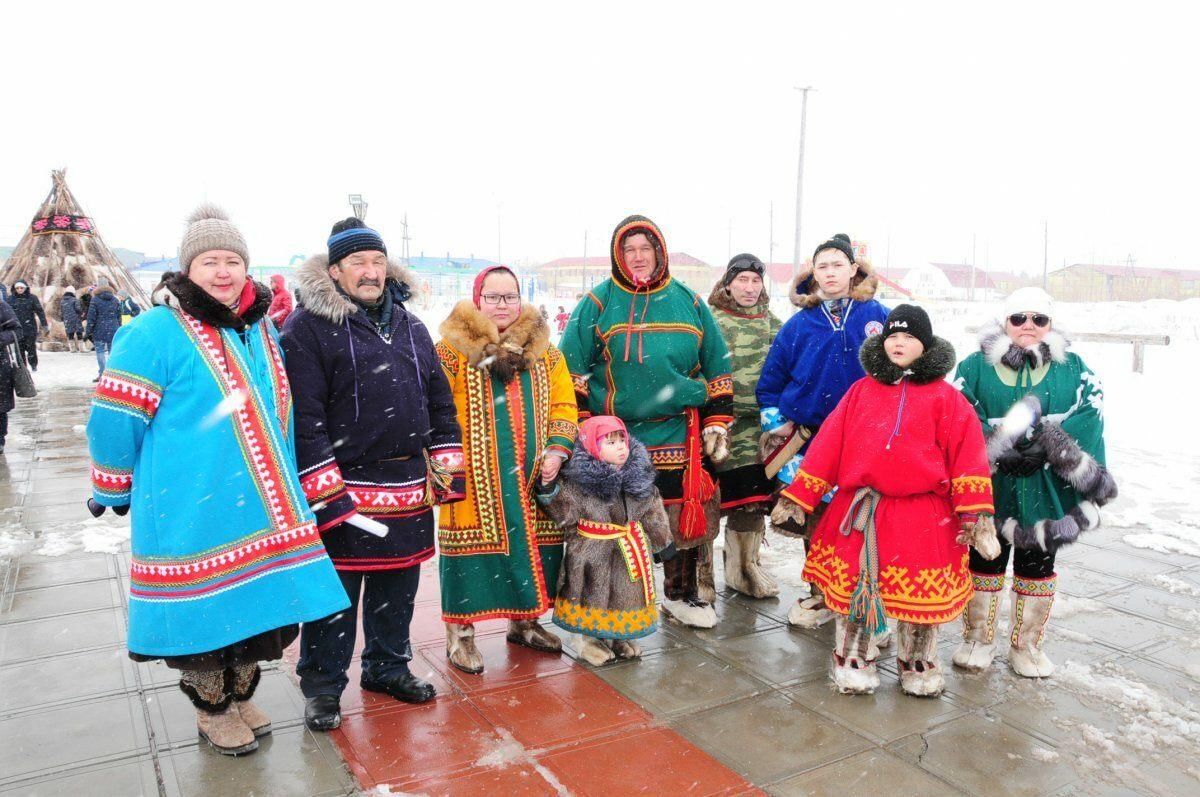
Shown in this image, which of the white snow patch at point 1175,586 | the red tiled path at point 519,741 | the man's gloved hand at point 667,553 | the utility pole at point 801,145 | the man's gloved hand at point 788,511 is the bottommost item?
the red tiled path at point 519,741

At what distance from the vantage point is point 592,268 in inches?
3125

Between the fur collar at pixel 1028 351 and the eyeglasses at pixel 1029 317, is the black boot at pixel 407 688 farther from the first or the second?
the eyeglasses at pixel 1029 317

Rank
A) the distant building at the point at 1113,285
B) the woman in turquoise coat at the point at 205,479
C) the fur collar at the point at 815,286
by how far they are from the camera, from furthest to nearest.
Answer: the distant building at the point at 1113,285 < the fur collar at the point at 815,286 < the woman in turquoise coat at the point at 205,479

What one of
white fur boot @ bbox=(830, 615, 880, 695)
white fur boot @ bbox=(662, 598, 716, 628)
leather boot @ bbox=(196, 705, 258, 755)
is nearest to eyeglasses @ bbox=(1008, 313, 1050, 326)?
white fur boot @ bbox=(830, 615, 880, 695)

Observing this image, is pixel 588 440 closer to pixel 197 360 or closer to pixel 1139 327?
pixel 197 360

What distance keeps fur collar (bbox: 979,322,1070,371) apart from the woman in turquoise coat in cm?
283

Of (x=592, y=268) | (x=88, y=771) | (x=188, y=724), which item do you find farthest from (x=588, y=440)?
(x=592, y=268)

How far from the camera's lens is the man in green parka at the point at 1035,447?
366cm

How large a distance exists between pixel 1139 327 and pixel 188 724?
2878 cm

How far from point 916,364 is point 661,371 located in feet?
3.92

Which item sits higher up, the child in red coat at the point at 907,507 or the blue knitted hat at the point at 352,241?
the blue knitted hat at the point at 352,241

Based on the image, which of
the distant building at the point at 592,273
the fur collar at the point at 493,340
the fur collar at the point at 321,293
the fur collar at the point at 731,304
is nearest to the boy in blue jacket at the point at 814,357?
the fur collar at the point at 731,304

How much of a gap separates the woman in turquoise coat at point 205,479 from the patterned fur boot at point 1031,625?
2.80 meters

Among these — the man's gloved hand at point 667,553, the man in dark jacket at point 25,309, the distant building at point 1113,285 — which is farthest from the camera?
the distant building at point 1113,285
